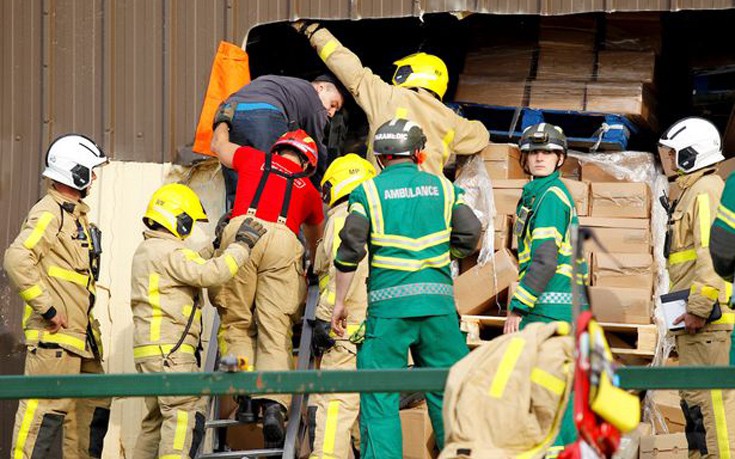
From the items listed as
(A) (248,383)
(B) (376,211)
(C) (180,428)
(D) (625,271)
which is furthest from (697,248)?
(A) (248,383)

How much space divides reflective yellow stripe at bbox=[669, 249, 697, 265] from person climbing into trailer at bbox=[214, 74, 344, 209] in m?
2.80

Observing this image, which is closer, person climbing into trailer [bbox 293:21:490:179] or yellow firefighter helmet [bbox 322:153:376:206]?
yellow firefighter helmet [bbox 322:153:376:206]

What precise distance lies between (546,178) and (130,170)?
3.36m

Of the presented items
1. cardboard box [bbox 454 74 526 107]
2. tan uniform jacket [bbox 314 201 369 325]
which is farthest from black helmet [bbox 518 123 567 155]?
cardboard box [bbox 454 74 526 107]

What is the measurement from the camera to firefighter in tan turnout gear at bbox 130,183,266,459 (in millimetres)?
9492

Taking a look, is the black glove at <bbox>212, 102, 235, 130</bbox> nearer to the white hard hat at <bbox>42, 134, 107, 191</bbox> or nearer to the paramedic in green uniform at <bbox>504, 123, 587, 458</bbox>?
the white hard hat at <bbox>42, 134, 107, 191</bbox>

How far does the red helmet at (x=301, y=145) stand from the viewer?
1004cm

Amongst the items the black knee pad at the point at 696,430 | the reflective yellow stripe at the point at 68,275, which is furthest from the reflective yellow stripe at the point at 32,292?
the black knee pad at the point at 696,430

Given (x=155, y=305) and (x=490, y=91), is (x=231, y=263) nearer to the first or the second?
(x=155, y=305)

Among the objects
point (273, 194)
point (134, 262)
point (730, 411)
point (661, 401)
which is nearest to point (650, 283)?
point (661, 401)

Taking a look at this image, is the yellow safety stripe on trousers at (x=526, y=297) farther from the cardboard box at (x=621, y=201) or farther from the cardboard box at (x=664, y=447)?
the cardboard box at (x=621, y=201)

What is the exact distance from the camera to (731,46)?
12.3 meters

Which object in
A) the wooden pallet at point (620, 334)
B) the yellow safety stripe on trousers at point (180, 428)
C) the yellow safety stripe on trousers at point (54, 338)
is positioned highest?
the yellow safety stripe on trousers at point (54, 338)

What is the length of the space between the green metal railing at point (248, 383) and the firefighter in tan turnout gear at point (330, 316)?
10.7 feet
